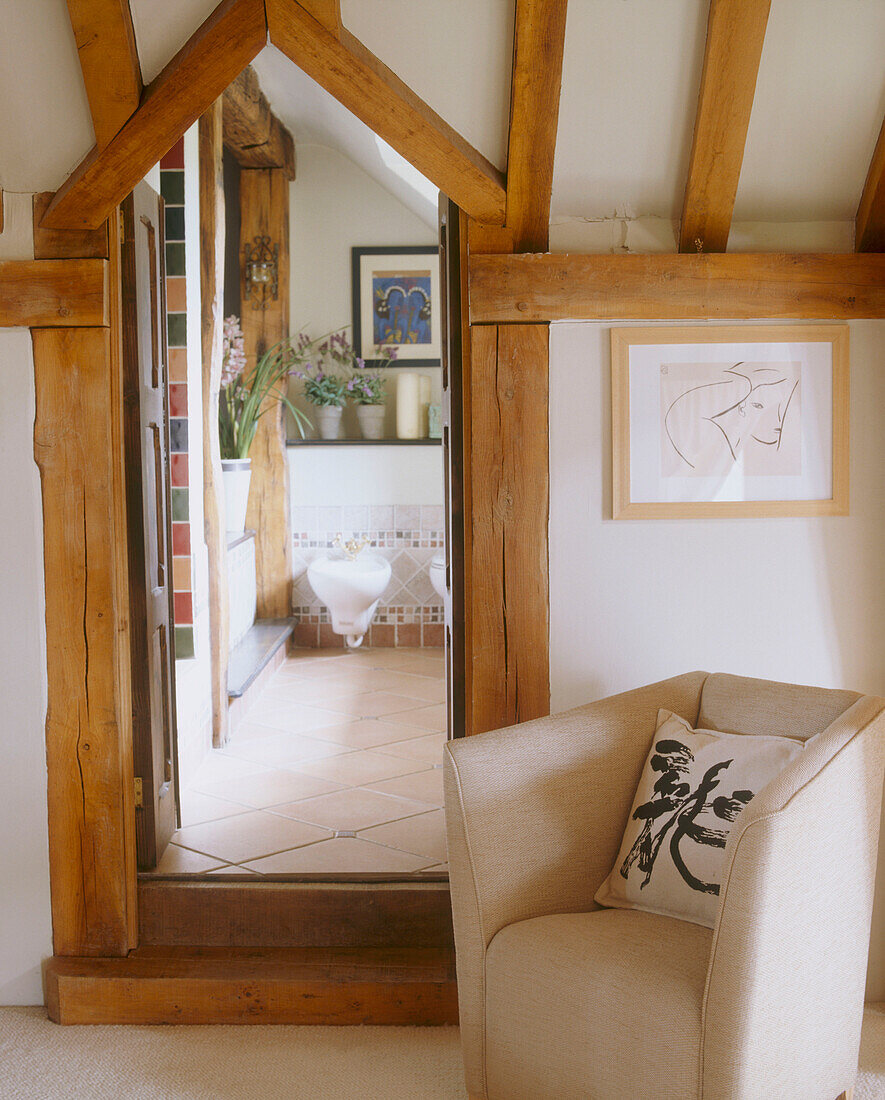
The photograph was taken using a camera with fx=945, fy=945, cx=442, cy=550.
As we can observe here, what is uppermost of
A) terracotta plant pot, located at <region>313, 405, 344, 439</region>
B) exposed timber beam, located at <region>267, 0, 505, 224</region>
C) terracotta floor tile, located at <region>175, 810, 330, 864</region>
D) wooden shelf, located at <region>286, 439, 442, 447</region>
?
exposed timber beam, located at <region>267, 0, 505, 224</region>

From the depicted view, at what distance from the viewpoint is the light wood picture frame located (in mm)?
2367

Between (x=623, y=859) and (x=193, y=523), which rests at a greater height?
(x=193, y=523)

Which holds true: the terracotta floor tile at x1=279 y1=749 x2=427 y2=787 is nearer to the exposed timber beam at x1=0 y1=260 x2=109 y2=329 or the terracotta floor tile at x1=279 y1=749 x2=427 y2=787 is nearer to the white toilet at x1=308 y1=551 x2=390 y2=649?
the white toilet at x1=308 y1=551 x2=390 y2=649

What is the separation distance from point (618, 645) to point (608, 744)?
440mm

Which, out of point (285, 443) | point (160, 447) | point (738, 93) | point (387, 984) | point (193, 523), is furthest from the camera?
point (285, 443)

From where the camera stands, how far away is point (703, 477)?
2393 millimetres

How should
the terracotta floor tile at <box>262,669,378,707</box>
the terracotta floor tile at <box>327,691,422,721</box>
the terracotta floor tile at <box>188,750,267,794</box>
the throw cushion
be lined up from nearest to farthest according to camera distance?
the throw cushion < the terracotta floor tile at <box>188,750,267,794</box> < the terracotta floor tile at <box>327,691,422,721</box> < the terracotta floor tile at <box>262,669,378,707</box>

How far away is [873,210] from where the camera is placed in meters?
2.31

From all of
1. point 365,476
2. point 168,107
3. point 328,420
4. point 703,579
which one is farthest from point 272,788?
point 328,420

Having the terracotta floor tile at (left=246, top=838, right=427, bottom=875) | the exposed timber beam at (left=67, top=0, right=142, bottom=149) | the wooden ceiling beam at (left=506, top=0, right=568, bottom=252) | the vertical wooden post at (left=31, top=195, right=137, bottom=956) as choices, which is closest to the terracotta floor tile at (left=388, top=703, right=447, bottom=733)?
the terracotta floor tile at (left=246, top=838, right=427, bottom=875)

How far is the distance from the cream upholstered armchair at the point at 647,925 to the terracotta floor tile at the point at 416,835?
0.85 meters

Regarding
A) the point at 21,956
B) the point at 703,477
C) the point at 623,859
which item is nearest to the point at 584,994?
the point at 623,859

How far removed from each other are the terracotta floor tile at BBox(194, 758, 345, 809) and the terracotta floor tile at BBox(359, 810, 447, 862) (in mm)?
397

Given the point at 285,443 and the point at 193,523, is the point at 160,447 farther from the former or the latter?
the point at 285,443
